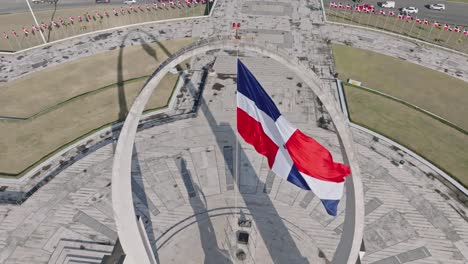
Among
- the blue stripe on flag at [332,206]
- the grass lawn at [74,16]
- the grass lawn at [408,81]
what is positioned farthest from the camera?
the grass lawn at [74,16]

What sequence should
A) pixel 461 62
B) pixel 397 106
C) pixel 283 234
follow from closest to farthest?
pixel 283 234
pixel 397 106
pixel 461 62

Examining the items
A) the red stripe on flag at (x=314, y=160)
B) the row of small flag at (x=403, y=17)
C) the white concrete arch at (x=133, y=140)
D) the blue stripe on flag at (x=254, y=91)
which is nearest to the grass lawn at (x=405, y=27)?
the row of small flag at (x=403, y=17)

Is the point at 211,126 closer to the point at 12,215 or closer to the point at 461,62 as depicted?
the point at 12,215

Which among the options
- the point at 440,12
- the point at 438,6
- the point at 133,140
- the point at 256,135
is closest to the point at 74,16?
the point at 133,140

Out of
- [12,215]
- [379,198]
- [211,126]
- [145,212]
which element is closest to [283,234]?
[379,198]

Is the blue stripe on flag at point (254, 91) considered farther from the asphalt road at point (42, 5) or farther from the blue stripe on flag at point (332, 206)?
the asphalt road at point (42, 5)

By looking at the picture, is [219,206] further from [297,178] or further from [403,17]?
[403,17]

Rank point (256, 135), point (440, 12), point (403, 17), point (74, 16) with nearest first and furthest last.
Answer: point (256, 135) < point (403, 17) < point (74, 16) < point (440, 12)
